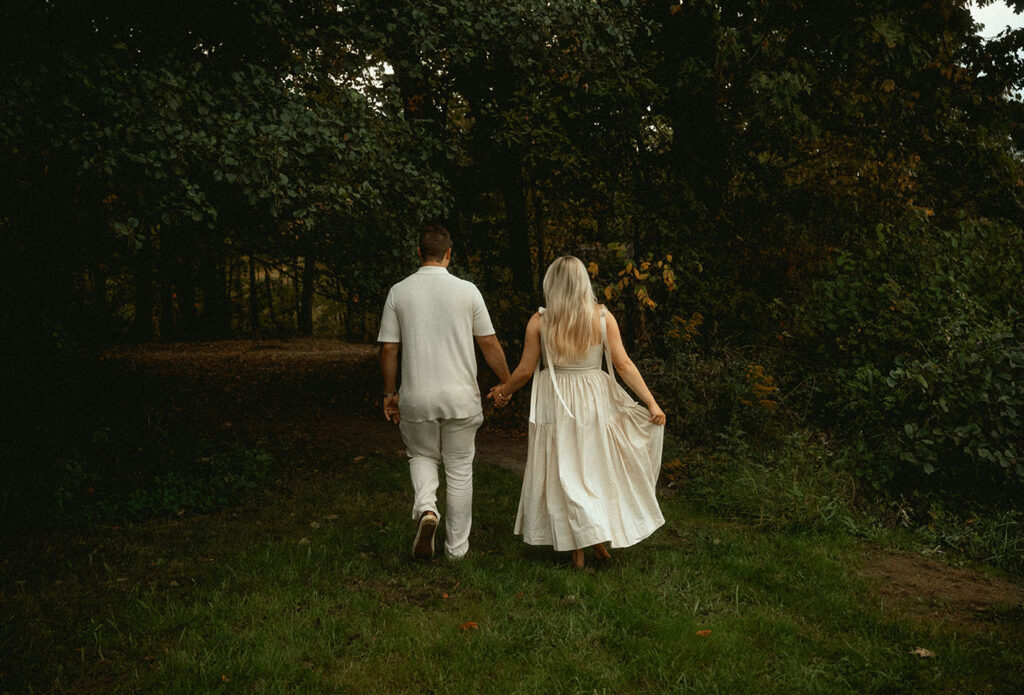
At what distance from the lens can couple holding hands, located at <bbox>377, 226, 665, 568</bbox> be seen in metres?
4.89

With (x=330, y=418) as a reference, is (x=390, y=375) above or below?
above

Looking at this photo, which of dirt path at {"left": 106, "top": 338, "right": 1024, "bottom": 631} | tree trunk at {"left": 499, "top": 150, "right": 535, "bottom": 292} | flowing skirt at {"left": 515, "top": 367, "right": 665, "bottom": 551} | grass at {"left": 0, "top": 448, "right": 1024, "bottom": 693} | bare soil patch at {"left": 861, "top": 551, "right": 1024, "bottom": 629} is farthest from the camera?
tree trunk at {"left": 499, "top": 150, "right": 535, "bottom": 292}

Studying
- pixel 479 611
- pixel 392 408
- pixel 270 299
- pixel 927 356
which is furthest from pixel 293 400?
pixel 270 299

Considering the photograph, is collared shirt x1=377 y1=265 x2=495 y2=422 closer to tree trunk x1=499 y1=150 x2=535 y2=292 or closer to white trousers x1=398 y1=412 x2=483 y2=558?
white trousers x1=398 y1=412 x2=483 y2=558

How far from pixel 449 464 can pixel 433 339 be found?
0.87m

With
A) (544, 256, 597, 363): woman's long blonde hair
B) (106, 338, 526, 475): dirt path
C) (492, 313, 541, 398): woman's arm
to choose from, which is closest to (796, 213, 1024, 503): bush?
(544, 256, 597, 363): woman's long blonde hair

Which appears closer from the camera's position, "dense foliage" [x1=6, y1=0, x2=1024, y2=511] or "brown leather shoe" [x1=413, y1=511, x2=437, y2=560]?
"brown leather shoe" [x1=413, y1=511, x2=437, y2=560]

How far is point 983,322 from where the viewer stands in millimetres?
7172

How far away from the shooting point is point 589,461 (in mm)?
5031

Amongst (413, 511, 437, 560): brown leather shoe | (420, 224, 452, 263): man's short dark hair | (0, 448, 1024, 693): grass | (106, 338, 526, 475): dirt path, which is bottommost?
(106, 338, 526, 475): dirt path

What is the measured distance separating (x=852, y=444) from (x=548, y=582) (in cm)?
407

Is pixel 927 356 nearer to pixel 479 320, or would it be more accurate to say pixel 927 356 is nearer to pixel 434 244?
pixel 479 320

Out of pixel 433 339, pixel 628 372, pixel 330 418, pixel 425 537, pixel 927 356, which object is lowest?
pixel 330 418

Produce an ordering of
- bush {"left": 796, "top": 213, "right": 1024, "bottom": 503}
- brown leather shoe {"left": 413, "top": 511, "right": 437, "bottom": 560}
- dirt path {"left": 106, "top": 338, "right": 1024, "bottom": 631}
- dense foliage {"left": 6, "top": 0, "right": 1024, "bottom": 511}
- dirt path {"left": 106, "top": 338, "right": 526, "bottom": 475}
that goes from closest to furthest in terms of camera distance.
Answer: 1. dirt path {"left": 106, "top": 338, "right": 1024, "bottom": 631}
2. brown leather shoe {"left": 413, "top": 511, "right": 437, "bottom": 560}
3. dense foliage {"left": 6, "top": 0, "right": 1024, "bottom": 511}
4. bush {"left": 796, "top": 213, "right": 1024, "bottom": 503}
5. dirt path {"left": 106, "top": 338, "right": 526, "bottom": 475}
